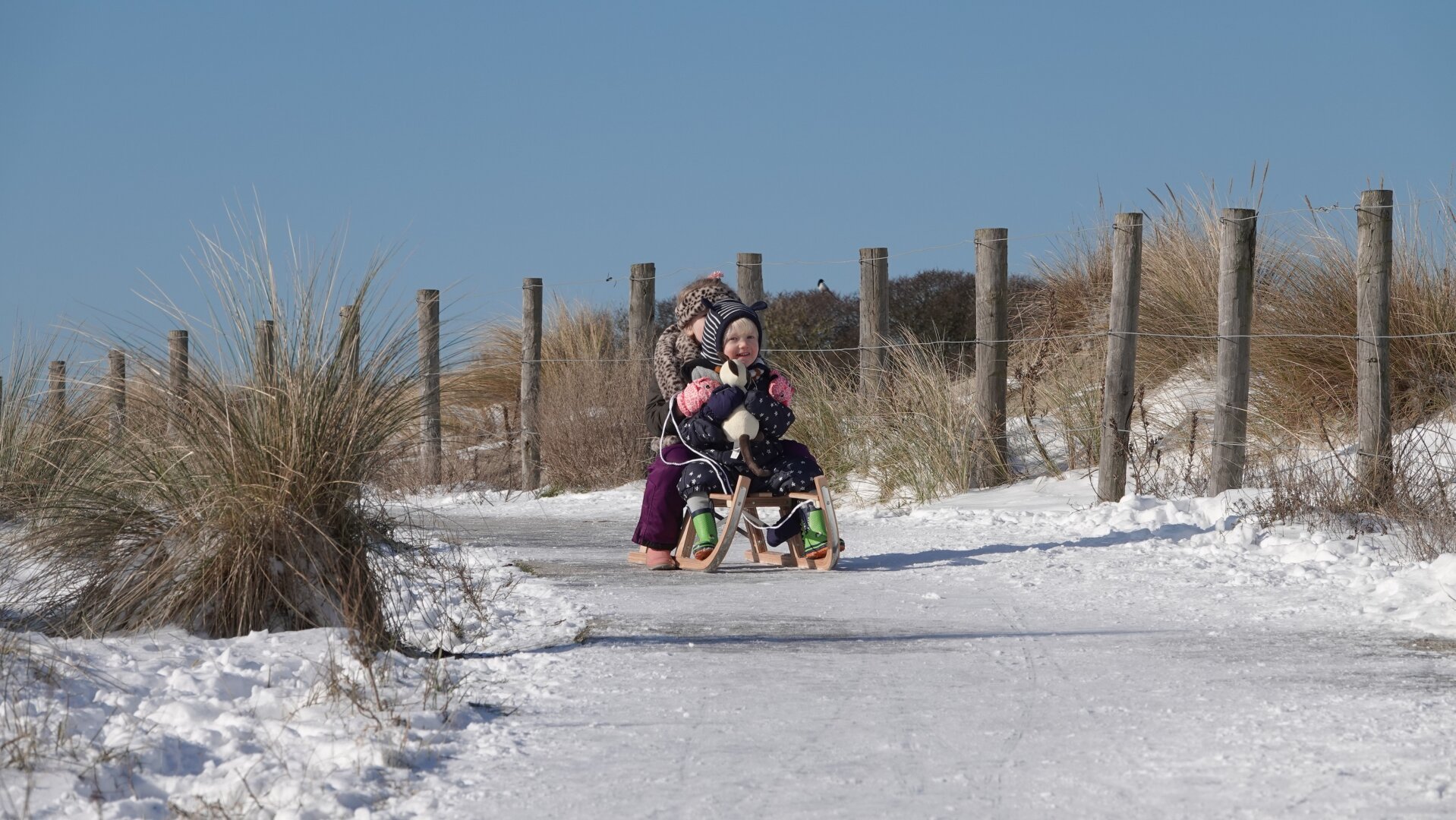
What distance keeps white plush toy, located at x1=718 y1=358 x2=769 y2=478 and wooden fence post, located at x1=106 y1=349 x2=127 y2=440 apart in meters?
2.71

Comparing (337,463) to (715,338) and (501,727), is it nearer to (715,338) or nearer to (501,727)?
(501,727)

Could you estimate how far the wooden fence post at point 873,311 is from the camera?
1170 centimetres

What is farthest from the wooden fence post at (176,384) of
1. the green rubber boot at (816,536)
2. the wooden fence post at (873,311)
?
the wooden fence post at (873,311)

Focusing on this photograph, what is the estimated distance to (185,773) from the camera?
121 inches

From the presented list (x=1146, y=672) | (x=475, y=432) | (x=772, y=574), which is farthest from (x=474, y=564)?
(x=475, y=432)

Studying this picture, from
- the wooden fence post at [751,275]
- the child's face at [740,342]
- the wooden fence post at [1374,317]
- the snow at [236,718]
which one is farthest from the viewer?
the wooden fence post at [751,275]

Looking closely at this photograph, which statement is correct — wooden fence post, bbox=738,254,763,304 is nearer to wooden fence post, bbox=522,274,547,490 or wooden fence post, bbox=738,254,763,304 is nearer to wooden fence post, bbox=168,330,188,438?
wooden fence post, bbox=522,274,547,490

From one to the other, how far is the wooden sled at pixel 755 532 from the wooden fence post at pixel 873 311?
448cm

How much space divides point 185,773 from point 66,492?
2.08m

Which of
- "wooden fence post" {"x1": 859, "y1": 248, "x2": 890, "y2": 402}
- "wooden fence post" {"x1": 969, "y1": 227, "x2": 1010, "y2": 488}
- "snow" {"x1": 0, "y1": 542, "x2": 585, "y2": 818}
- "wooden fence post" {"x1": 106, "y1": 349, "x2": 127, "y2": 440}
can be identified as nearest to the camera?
"snow" {"x1": 0, "y1": 542, "x2": 585, "y2": 818}

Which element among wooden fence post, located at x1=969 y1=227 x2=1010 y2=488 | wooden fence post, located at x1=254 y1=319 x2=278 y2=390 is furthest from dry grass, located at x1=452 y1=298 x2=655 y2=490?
wooden fence post, located at x1=254 y1=319 x2=278 y2=390

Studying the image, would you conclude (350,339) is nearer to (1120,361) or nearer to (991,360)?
(1120,361)

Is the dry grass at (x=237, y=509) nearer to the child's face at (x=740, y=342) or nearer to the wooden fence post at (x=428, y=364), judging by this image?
the wooden fence post at (x=428, y=364)

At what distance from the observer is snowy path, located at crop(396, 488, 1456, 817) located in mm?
3023
